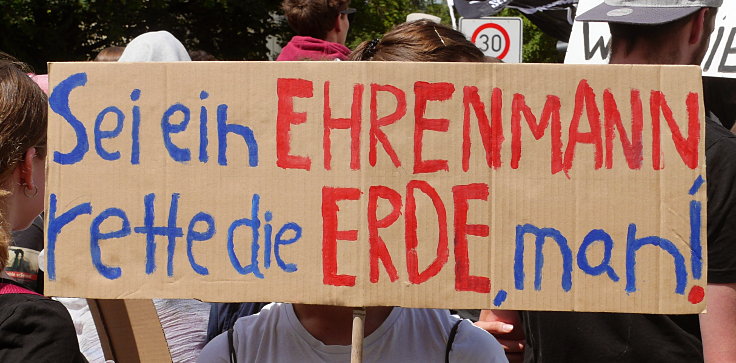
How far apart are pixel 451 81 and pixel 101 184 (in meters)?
0.69

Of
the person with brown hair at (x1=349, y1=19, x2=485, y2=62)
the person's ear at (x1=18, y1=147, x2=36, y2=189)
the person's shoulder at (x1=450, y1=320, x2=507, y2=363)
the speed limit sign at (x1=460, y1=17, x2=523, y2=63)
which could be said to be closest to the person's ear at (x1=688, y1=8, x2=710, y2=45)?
the person with brown hair at (x1=349, y1=19, x2=485, y2=62)

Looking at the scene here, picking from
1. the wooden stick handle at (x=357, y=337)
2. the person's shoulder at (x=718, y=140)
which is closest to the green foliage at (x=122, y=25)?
the person's shoulder at (x=718, y=140)

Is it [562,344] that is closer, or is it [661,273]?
[661,273]

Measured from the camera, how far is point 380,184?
5.92 feet

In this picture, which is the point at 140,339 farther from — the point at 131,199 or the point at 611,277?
the point at 611,277

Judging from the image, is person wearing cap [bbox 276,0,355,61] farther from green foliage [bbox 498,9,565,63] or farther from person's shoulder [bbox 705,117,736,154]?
green foliage [bbox 498,9,565,63]

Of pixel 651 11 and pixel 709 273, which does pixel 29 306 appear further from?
pixel 651 11

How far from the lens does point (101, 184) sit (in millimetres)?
1839

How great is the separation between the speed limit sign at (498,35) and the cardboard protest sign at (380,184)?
7.81 m

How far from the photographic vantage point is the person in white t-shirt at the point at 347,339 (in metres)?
2.01

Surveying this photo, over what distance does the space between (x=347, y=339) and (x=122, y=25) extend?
15.9 metres

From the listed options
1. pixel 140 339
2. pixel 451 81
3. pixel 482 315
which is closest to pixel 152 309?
pixel 140 339

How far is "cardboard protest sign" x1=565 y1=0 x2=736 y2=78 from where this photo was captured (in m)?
4.20

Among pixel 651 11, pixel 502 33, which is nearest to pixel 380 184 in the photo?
pixel 651 11
